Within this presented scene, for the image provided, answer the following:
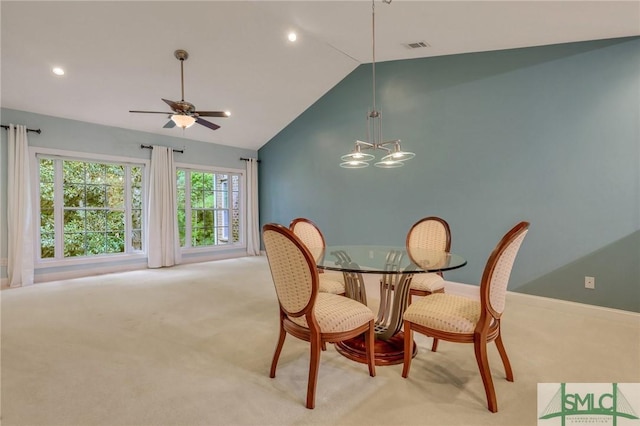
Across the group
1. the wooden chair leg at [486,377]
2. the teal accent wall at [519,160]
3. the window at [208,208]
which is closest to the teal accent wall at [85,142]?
the window at [208,208]

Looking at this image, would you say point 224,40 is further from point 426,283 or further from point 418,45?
point 426,283

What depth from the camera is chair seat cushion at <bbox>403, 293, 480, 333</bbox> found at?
70.0 inches

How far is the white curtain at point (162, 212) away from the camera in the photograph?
5566mm

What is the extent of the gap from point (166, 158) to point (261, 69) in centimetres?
252

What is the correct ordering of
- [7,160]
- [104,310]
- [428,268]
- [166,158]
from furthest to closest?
[166,158] < [7,160] < [104,310] < [428,268]

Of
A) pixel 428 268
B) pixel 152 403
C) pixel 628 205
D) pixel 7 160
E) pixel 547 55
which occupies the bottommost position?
pixel 152 403

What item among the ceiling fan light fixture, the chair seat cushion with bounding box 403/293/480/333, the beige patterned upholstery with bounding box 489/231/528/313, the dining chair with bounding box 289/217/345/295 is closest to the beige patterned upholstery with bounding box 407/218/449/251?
the dining chair with bounding box 289/217/345/295

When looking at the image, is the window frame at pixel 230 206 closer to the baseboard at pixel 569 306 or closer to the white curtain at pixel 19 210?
the white curtain at pixel 19 210

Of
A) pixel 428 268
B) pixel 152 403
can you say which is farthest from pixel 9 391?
pixel 428 268

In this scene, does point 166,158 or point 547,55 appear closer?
point 547,55

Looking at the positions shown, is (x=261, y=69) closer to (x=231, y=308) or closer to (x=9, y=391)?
(x=231, y=308)

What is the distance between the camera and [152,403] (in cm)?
175

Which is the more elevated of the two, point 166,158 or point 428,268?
point 166,158

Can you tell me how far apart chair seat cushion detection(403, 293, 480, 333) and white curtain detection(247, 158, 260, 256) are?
17.8 feet
